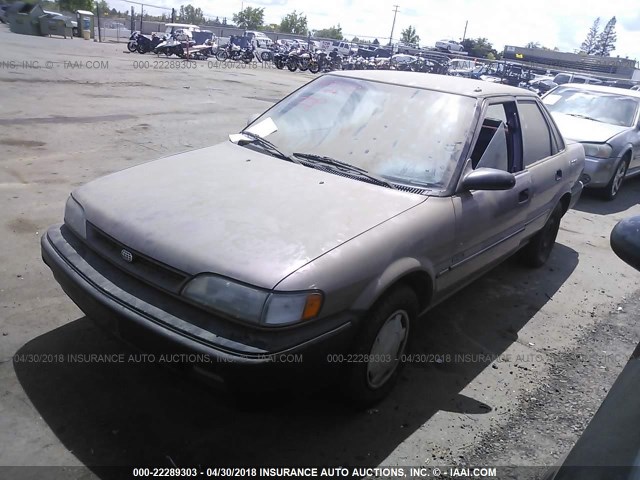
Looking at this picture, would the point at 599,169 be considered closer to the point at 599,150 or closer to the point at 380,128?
the point at 599,150

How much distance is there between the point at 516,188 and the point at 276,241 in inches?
84.0

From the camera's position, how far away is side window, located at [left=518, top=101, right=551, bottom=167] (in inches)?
160

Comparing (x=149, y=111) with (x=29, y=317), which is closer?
(x=29, y=317)

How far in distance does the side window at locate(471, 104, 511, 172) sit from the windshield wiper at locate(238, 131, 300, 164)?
46.4 inches

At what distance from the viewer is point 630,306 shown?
14.7 ft

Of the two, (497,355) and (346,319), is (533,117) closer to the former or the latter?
(497,355)

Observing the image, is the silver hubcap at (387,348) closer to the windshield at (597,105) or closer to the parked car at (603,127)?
the parked car at (603,127)

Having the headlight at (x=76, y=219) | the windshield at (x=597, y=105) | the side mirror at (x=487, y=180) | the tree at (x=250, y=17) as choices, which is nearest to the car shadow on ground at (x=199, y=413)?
the headlight at (x=76, y=219)

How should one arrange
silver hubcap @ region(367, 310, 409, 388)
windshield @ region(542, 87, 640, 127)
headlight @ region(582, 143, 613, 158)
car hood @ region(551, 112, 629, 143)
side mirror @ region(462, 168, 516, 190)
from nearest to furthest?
1. silver hubcap @ region(367, 310, 409, 388)
2. side mirror @ region(462, 168, 516, 190)
3. headlight @ region(582, 143, 613, 158)
4. car hood @ region(551, 112, 629, 143)
5. windshield @ region(542, 87, 640, 127)

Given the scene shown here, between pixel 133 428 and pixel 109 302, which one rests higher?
pixel 109 302

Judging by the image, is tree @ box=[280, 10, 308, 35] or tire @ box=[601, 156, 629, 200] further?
tree @ box=[280, 10, 308, 35]

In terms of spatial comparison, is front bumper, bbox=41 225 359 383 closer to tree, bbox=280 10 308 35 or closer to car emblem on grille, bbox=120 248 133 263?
car emblem on grille, bbox=120 248 133 263

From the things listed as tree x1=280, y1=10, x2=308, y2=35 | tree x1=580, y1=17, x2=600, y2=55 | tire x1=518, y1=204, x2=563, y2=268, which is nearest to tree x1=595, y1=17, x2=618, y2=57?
tree x1=580, y1=17, x2=600, y2=55

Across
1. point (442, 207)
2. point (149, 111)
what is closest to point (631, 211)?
point (442, 207)
